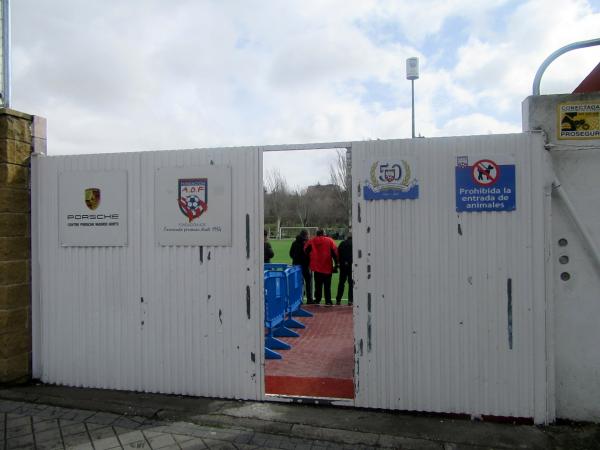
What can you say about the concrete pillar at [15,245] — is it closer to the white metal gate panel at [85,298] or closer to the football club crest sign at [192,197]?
the white metal gate panel at [85,298]

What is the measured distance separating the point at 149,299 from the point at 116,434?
143cm

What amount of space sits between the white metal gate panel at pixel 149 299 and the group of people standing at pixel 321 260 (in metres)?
6.27

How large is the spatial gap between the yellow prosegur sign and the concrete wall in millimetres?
40

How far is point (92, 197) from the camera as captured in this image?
553 centimetres

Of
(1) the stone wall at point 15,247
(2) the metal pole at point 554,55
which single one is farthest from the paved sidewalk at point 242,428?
(2) the metal pole at point 554,55

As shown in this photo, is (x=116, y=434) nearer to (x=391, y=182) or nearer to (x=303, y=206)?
(x=391, y=182)

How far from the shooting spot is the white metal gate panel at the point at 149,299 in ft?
16.9

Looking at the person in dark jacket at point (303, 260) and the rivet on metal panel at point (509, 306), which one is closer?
the rivet on metal panel at point (509, 306)

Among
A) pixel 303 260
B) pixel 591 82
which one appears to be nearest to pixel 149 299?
pixel 591 82

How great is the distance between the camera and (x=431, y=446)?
4.16m

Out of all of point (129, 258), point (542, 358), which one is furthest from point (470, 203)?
point (129, 258)

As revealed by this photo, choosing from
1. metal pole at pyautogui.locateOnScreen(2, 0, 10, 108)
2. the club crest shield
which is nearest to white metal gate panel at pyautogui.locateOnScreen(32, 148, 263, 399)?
the club crest shield

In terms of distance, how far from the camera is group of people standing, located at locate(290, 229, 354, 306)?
11461 millimetres

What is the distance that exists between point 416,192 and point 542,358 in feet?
6.39
